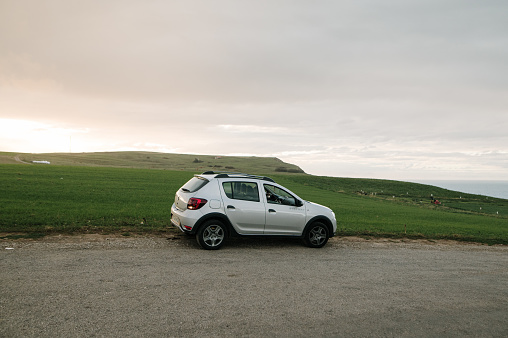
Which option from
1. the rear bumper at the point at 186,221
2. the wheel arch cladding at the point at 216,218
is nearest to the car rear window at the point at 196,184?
the rear bumper at the point at 186,221

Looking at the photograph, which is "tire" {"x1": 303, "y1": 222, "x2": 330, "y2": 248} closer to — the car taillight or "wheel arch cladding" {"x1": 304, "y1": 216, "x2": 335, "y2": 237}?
"wheel arch cladding" {"x1": 304, "y1": 216, "x2": 335, "y2": 237}

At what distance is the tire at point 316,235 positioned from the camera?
10.1 meters

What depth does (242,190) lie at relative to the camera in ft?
31.4

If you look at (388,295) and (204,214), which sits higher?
(204,214)

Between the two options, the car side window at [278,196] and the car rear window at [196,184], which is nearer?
the car rear window at [196,184]

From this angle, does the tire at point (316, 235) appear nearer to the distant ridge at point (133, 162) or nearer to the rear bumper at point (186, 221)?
the rear bumper at point (186, 221)

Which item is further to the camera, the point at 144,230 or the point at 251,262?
the point at 144,230

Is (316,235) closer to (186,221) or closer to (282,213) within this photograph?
(282,213)

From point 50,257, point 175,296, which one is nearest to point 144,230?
point 50,257

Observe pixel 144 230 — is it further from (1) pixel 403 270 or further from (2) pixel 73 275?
(1) pixel 403 270

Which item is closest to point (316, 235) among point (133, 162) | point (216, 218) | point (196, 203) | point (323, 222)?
point (323, 222)

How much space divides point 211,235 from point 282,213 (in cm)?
209

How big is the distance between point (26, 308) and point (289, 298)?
391 cm

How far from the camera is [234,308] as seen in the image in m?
5.30
